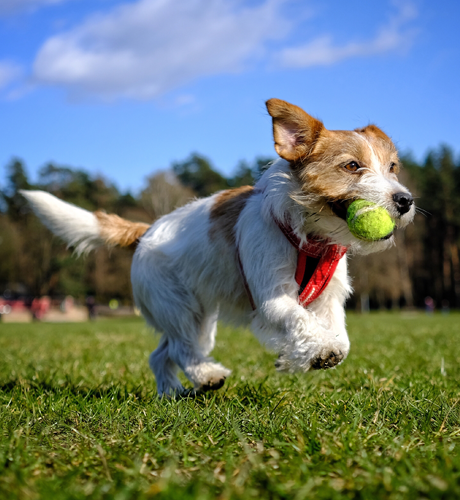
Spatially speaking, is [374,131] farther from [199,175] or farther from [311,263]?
[199,175]

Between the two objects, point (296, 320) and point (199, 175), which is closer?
point (296, 320)

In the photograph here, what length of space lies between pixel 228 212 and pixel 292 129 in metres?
0.92

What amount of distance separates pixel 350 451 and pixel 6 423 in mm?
2025

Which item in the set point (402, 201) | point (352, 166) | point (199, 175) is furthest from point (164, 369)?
point (199, 175)

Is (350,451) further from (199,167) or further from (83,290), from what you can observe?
(199,167)

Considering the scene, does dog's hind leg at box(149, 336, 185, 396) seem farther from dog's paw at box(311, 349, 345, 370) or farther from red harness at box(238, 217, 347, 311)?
dog's paw at box(311, 349, 345, 370)

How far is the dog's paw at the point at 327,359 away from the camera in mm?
3256

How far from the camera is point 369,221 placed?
3363 millimetres

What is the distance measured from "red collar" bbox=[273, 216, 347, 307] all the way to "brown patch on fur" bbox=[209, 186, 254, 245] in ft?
1.79

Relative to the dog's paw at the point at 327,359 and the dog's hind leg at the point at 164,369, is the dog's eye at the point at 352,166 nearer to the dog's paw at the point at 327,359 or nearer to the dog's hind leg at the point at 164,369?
the dog's paw at the point at 327,359

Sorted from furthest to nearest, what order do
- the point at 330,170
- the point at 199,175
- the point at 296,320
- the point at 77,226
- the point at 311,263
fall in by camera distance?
the point at 199,175
the point at 77,226
the point at 311,263
the point at 330,170
the point at 296,320

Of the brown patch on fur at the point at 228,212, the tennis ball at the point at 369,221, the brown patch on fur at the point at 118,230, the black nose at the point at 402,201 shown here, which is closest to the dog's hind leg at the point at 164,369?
the brown patch on fur at the point at 118,230

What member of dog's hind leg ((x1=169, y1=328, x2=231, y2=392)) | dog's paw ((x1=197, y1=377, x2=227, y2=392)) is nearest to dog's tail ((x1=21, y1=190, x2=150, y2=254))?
dog's hind leg ((x1=169, y1=328, x2=231, y2=392))

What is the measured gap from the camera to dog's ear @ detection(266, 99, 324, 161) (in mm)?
3721
